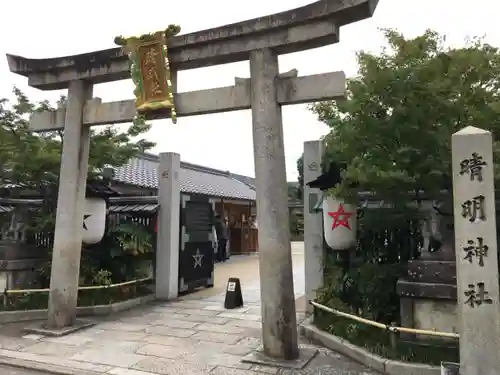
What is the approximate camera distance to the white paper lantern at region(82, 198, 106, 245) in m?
9.02

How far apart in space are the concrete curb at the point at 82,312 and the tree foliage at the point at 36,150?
2.88 m

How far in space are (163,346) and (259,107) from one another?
3.96 m

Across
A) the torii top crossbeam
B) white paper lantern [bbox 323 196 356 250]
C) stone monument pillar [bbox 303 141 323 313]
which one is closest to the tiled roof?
the torii top crossbeam

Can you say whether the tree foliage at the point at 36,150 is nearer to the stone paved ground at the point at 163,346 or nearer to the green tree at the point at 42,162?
the green tree at the point at 42,162

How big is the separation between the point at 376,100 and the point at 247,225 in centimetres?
1816

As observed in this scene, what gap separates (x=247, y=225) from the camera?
23.8 meters

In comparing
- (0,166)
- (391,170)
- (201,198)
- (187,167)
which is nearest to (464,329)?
(391,170)

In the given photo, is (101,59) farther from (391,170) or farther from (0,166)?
(391,170)

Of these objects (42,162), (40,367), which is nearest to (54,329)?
(40,367)

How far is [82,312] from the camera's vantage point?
343 inches

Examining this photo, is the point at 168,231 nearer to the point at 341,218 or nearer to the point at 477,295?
the point at 341,218

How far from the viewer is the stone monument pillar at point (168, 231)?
34.5 ft

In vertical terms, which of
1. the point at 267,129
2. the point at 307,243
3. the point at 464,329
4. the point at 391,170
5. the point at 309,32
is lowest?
the point at 464,329

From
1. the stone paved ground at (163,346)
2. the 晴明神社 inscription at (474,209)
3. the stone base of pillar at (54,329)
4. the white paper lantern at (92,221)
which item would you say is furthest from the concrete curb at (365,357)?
the white paper lantern at (92,221)
